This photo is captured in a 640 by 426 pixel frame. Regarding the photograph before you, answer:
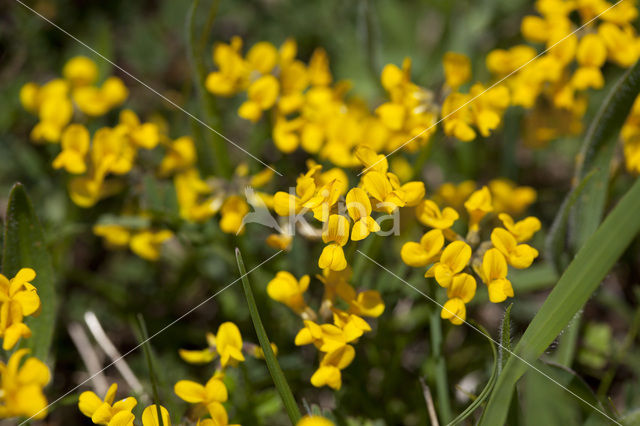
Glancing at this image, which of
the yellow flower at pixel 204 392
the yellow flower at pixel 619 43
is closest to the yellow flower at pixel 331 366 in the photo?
the yellow flower at pixel 204 392

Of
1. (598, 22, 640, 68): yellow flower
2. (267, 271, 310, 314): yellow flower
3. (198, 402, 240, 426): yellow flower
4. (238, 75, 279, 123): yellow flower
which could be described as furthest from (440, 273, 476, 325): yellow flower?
(598, 22, 640, 68): yellow flower

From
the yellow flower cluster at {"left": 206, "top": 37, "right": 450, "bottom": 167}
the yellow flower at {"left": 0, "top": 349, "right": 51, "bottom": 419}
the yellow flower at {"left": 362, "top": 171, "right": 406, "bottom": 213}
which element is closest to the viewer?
the yellow flower at {"left": 0, "top": 349, "right": 51, "bottom": 419}

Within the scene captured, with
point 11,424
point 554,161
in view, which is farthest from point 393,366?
point 554,161

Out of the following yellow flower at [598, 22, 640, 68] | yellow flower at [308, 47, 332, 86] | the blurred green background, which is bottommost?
the blurred green background

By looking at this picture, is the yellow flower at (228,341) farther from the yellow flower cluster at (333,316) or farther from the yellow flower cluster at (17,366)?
the yellow flower cluster at (17,366)

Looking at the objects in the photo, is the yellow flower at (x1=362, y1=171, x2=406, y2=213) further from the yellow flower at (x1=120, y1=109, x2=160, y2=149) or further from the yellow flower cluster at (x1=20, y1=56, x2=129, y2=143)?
the yellow flower cluster at (x1=20, y1=56, x2=129, y2=143)

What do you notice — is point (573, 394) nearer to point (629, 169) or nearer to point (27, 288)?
point (629, 169)
